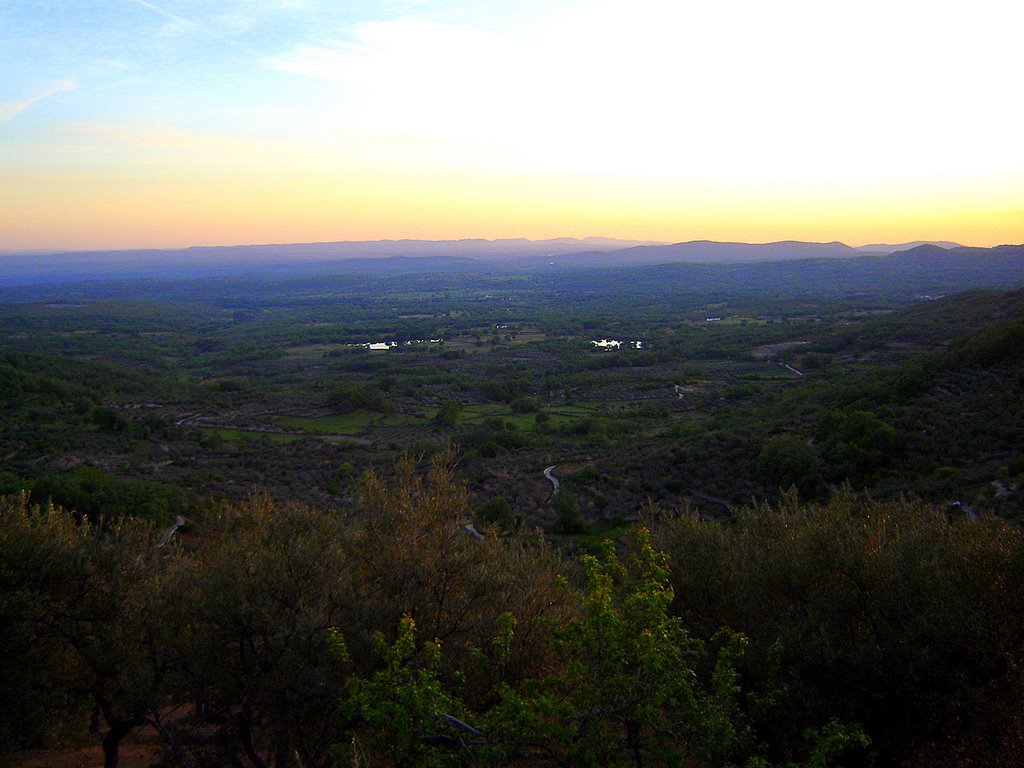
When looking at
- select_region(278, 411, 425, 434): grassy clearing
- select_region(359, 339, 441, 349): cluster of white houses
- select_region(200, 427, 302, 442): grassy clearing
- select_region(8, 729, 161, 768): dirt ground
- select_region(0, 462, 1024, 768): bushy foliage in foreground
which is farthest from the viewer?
select_region(359, 339, 441, 349): cluster of white houses

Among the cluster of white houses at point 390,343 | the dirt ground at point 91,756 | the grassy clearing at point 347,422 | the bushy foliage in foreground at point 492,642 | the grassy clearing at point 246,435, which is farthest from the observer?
the cluster of white houses at point 390,343

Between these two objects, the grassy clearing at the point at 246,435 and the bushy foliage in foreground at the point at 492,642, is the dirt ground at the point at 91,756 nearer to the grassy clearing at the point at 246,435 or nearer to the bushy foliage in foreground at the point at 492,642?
the bushy foliage in foreground at the point at 492,642

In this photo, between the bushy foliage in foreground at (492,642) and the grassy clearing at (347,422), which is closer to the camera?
the bushy foliage in foreground at (492,642)

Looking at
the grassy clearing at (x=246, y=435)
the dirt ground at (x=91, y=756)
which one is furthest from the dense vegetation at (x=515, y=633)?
the grassy clearing at (x=246, y=435)

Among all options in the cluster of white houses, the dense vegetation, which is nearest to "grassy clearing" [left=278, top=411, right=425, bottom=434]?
the dense vegetation

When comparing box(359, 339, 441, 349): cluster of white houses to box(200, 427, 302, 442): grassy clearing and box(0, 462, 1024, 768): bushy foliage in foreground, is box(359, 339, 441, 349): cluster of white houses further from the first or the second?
box(0, 462, 1024, 768): bushy foliage in foreground

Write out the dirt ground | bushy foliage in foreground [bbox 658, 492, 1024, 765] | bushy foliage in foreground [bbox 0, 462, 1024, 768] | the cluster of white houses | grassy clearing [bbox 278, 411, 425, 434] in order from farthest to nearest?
1. the cluster of white houses
2. grassy clearing [bbox 278, 411, 425, 434]
3. the dirt ground
4. bushy foliage in foreground [bbox 658, 492, 1024, 765]
5. bushy foliage in foreground [bbox 0, 462, 1024, 768]

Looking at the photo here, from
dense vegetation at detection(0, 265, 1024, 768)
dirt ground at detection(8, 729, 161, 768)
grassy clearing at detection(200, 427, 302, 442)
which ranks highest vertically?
dense vegetation at detection(0, 265, 1024, 768)

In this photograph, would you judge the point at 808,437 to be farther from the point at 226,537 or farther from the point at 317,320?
the point at 317,320

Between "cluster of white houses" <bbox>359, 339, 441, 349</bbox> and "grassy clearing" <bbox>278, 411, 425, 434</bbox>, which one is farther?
"cluster of white houses" <bbox>359, 339, 441, 349</bbox>

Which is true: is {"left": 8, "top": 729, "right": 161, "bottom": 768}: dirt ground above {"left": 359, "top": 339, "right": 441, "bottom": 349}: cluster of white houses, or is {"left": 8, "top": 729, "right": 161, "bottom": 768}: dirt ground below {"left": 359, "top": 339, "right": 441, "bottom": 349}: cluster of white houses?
above
